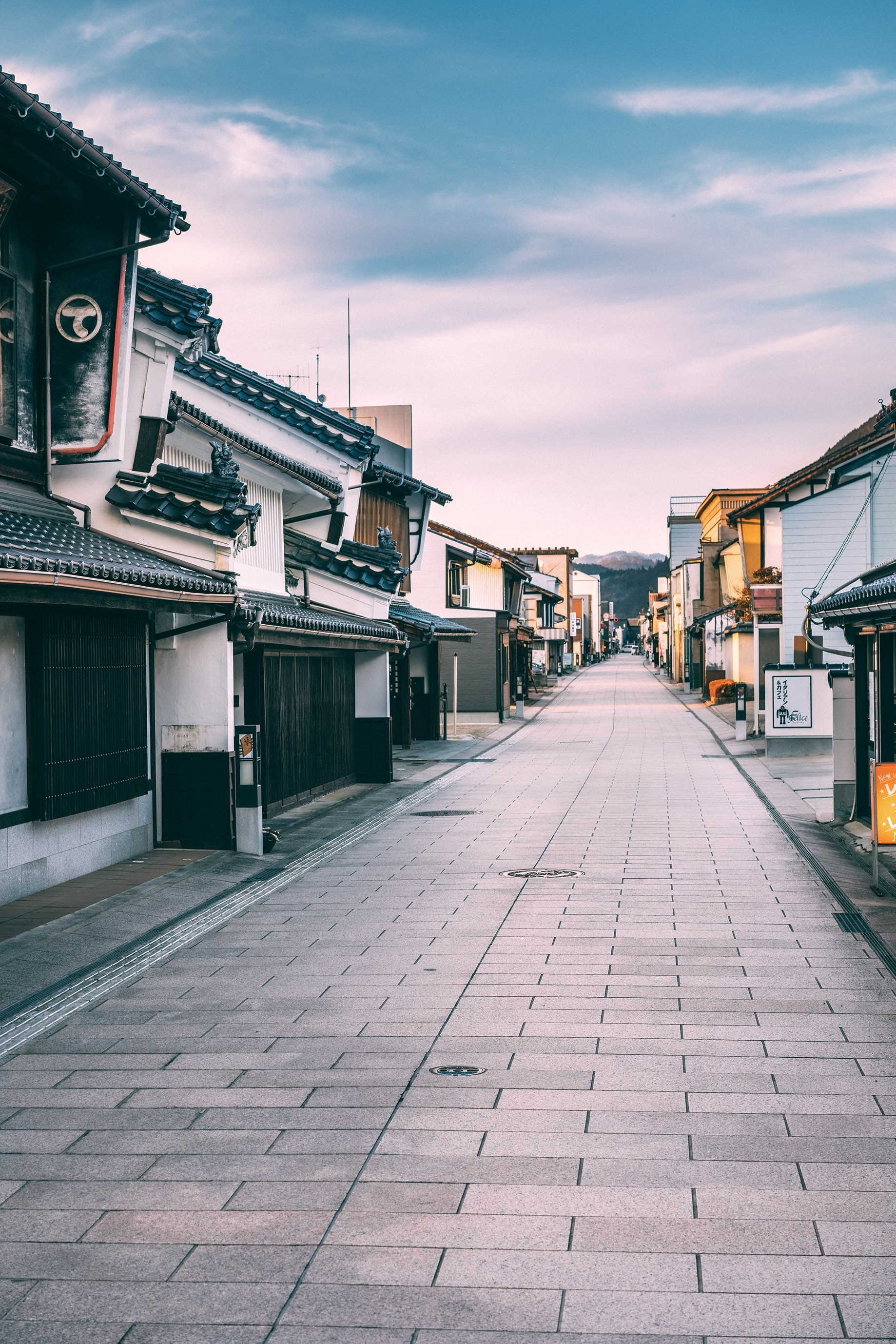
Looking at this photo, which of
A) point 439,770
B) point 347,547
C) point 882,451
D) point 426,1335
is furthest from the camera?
point 882,451

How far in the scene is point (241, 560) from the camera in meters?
18.7

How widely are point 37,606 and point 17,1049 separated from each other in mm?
5205

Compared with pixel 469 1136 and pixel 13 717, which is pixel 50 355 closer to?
pixel 13 717

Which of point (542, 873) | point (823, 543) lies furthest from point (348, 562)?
point (823, 543)

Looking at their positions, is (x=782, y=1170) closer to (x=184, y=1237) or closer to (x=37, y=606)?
(x=184, y=1237)

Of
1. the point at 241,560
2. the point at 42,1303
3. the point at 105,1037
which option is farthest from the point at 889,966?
the point at 241,560

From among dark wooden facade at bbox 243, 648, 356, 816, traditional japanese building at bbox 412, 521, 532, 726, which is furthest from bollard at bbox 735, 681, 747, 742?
dark wooden facade at bbox 243, 648, 356, 816

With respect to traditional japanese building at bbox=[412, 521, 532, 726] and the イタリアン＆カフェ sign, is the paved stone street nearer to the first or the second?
the イタリアン＆カフェ sign

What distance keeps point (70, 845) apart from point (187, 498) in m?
4.60

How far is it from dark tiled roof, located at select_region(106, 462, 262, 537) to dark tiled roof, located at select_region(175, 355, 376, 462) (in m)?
2.32

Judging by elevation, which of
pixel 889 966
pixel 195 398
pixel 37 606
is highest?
pixel 195 398

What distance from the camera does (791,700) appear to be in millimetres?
27953

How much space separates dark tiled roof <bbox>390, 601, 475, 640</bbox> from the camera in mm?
28344

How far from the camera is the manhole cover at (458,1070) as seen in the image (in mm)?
6909
